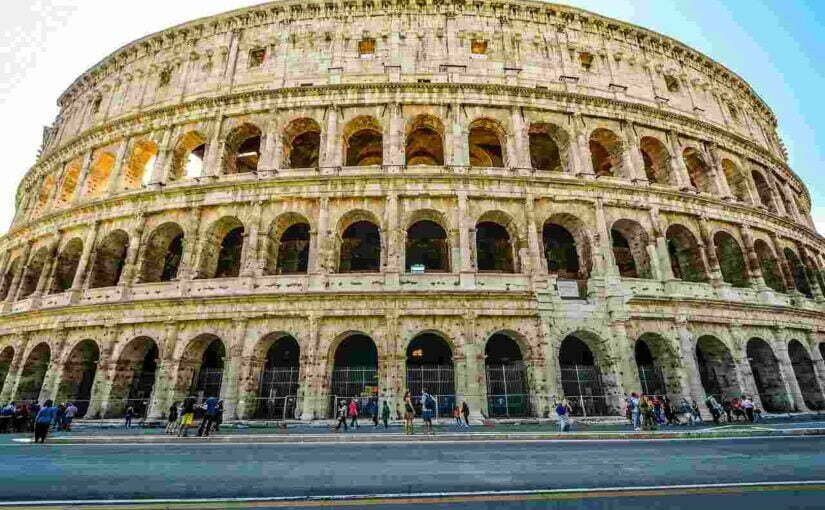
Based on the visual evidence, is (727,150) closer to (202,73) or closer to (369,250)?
(369,250)

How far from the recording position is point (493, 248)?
62.7 feet

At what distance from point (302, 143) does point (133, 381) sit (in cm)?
1408

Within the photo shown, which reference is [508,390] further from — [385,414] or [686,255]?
[686,255]

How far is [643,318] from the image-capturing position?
16.0m

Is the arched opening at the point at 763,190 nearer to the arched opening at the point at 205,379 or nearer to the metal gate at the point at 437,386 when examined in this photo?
the metal gate at the point at 437,386

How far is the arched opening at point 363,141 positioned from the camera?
62.5 feet

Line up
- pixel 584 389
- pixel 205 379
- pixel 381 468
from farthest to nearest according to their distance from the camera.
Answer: pixel 205 379 < pixel 584 389 < pixel 381 468

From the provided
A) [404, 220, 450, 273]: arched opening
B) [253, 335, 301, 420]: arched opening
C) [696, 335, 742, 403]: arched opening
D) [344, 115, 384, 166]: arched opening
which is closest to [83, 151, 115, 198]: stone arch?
[344, 115, 384, 166]: arched opening

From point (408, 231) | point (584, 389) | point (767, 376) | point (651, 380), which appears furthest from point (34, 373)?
point (767, 376)

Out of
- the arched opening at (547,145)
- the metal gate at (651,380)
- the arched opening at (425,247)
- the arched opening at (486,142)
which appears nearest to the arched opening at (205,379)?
the arched opening at (425,247)

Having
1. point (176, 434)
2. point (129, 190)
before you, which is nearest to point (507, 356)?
point (176, 434)

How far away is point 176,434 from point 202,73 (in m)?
18.9

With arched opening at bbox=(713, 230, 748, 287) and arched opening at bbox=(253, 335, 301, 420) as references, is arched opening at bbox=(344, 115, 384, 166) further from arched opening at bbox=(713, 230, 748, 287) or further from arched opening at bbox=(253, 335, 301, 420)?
arched opening at bbox=(713, 230, 748, 287)

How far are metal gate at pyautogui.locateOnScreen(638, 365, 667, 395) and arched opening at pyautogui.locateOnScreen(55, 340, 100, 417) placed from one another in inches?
932
